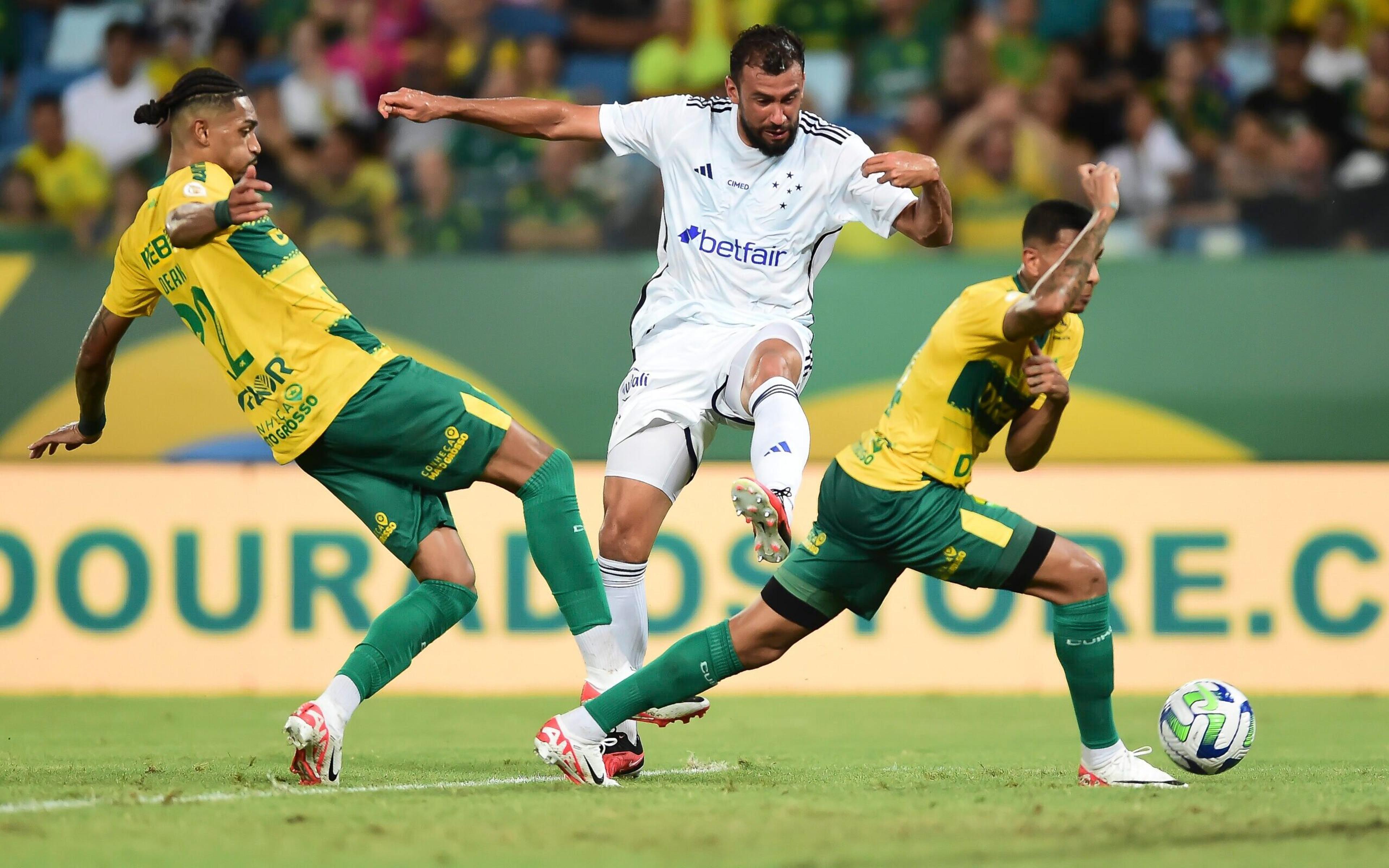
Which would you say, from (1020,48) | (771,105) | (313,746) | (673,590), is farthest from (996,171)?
(313,746)

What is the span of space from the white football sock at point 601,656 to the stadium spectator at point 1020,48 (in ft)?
20.8

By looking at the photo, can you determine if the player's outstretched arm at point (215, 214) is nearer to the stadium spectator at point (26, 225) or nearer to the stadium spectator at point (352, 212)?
the stadium spectator at point (352, 212)

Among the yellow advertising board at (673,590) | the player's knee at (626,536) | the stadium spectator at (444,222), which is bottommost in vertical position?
the yellow advertising board at (673,590)

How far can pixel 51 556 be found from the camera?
9414 mm

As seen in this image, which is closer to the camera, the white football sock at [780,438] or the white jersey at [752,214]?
the white football sock at [780,438]

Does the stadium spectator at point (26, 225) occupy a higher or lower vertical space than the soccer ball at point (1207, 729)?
higher

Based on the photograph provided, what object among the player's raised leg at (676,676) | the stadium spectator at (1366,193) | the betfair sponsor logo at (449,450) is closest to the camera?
the player's raised leg at (676,676)

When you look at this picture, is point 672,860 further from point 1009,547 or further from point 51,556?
point 51,556

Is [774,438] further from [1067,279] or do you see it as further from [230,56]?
[230,56]

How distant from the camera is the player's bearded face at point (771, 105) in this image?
20.2 feet

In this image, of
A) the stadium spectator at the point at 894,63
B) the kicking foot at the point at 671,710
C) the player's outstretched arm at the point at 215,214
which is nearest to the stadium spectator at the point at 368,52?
the stadium spectator at the point at 894,63

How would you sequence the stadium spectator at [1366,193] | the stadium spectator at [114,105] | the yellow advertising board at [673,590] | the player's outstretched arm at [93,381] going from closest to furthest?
the player's outstretched arm at [93,381] → the yellow advertising board at [673,590] → the stadium spectator at [1366,193] → the stadium spectator at [114,105]

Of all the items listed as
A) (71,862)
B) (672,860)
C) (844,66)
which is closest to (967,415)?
(672,860)

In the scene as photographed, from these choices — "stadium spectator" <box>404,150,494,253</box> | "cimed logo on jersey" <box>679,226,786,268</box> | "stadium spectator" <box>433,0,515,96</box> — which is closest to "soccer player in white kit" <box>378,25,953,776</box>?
"cimed logo on jersey" <box>679,226,786,268</box>
